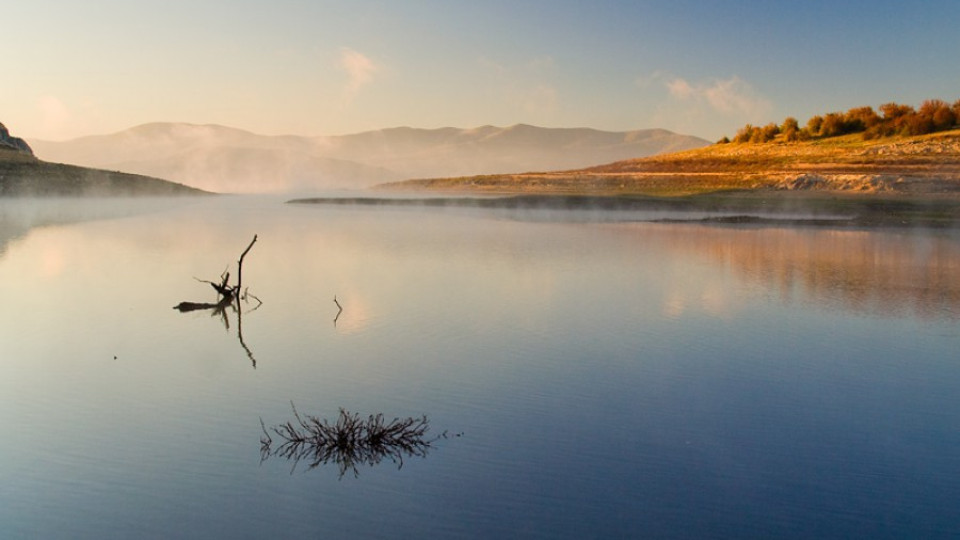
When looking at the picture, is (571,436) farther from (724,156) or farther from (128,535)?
(724,156)

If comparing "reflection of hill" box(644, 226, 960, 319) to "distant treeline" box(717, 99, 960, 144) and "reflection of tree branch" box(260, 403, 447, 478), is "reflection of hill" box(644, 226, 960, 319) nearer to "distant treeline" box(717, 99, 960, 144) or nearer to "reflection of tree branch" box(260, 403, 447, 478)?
"reflection of tree branch" box(260, 403, 447, 478)

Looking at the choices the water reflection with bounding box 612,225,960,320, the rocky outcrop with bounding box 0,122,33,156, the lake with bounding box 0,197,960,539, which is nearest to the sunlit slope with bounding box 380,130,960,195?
the water reflection with bounding box 612,225,960,320

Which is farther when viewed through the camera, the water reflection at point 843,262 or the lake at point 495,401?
the water reflection at point 843,262

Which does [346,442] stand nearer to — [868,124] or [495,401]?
[495,401]

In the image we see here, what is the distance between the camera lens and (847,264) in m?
30.6

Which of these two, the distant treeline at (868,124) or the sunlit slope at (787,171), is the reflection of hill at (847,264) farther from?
the distant treeline at (868,124)

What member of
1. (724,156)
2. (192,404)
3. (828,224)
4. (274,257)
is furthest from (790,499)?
(724,156)

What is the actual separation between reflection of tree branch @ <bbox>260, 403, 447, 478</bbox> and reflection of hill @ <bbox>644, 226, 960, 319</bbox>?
14.9 m

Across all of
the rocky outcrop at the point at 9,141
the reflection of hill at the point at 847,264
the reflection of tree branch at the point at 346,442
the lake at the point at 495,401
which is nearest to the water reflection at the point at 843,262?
the reflection of hill at the point at 847,264

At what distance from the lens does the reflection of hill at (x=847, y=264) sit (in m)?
22.6

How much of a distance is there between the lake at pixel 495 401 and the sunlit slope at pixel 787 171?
38780 mm

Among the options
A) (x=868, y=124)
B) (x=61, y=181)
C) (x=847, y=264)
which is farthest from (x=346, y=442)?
(x=61, y=181)

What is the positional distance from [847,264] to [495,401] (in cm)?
2298

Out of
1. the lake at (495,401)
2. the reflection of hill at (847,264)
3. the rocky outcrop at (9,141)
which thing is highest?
the rocky outcrop at (9,141)
